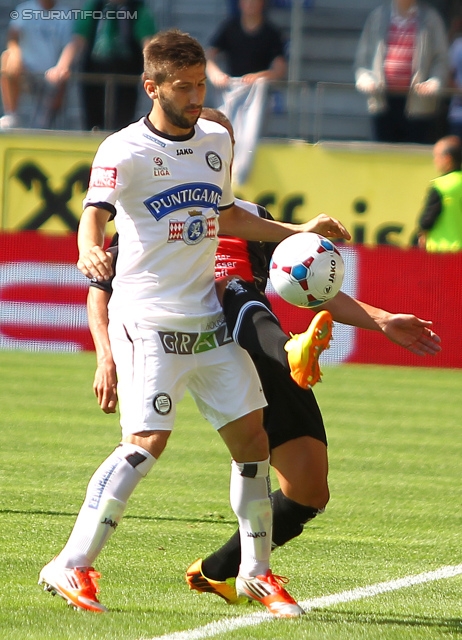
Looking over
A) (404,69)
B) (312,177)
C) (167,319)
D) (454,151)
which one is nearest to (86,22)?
(312,177)

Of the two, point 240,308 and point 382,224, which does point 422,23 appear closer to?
point 382,224

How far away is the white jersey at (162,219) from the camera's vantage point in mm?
4727

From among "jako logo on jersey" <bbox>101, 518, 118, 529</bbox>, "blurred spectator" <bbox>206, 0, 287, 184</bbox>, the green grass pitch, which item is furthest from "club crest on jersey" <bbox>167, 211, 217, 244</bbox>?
"blurred spectator" <bbox>206, 0, 287, 184</bbox>

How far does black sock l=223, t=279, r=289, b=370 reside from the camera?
4766 mm

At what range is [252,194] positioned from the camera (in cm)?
1609

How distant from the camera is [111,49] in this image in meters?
16.1

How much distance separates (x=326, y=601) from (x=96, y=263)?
180cm

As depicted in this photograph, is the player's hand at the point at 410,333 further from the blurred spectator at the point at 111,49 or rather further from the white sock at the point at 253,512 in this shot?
the blurred spectator at the point at 111,49

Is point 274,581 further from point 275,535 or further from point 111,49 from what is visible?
point 111,49

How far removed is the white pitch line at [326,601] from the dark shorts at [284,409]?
0.66 metres

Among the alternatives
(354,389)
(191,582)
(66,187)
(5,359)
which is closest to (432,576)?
(191,582)

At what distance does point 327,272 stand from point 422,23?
→ 11.1m

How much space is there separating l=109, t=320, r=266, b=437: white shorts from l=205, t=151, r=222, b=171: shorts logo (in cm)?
65

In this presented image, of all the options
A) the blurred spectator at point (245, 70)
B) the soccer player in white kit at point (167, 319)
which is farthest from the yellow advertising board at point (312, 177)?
the soccer player in white kit at point (167, 319)
